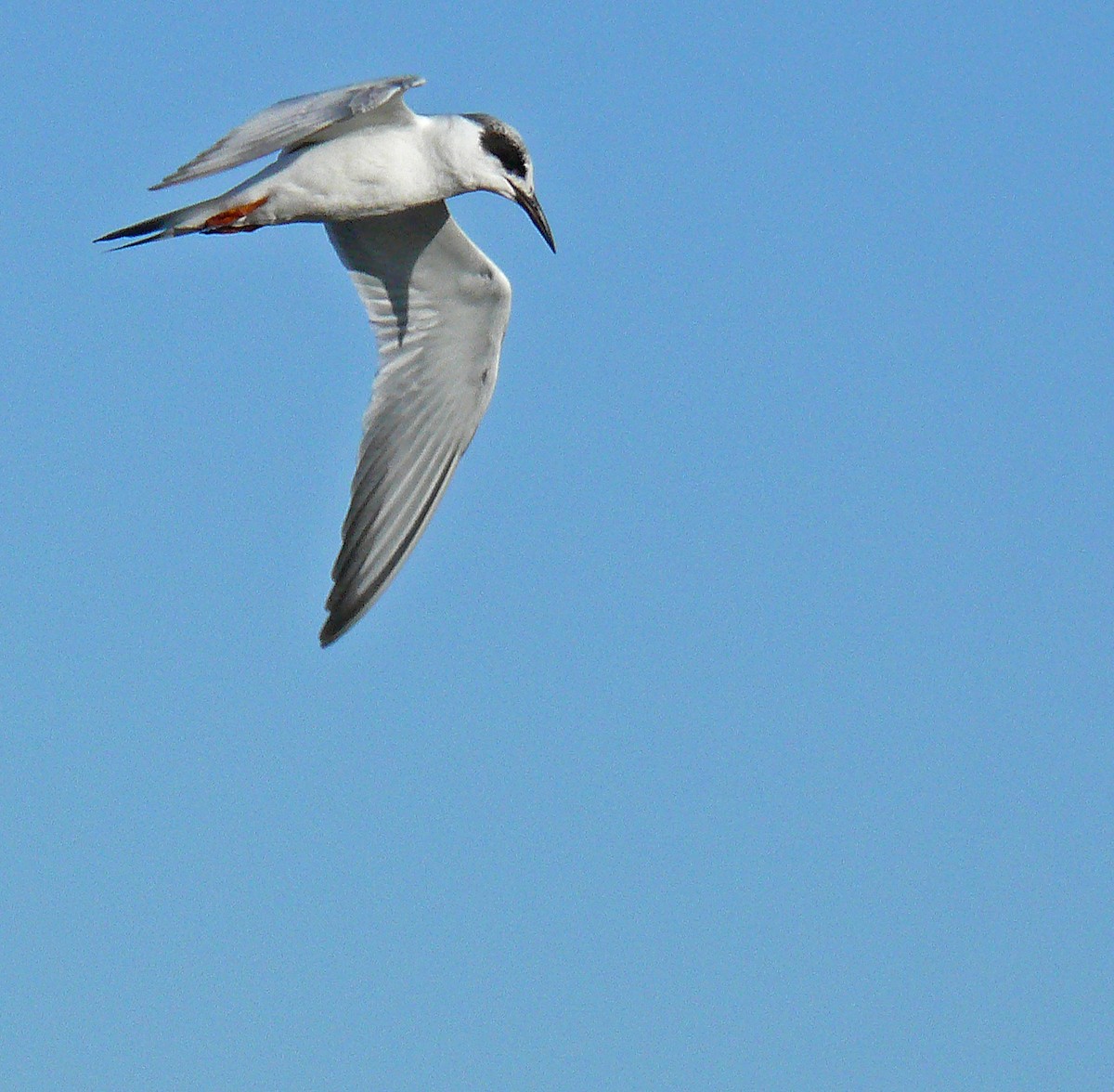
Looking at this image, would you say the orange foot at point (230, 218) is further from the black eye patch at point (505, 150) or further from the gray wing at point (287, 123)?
the black eye patch at point (505, 150)

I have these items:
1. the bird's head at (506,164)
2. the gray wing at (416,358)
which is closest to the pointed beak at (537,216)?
the bird's head at (506,164)

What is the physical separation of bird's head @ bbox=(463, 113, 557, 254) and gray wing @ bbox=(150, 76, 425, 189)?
0.63 m

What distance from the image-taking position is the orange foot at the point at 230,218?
30.9ft

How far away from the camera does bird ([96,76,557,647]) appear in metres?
9.56

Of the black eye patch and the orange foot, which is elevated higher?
the black eye patch

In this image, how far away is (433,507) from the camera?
10992mm

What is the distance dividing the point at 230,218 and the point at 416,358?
6.88ft

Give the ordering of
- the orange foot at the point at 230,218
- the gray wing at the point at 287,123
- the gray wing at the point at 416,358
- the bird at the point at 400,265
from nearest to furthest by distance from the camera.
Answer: the gray wing at the point at 287,123 → the orange foot at the point at 230,218 → the bird at the point at 400,265 → the gray wing at the point at 416,358

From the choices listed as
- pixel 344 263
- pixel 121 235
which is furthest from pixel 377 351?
pixel 121 235

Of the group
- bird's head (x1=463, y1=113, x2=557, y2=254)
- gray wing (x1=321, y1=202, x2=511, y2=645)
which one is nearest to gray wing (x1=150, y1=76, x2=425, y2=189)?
bird's head (x1=463, y1=113, x2=557, y2=254)

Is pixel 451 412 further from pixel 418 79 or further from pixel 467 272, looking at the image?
pixel 418 79

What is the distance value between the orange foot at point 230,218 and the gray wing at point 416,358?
1.66m

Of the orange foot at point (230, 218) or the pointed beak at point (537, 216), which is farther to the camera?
the pointed beak at point (537, 216)

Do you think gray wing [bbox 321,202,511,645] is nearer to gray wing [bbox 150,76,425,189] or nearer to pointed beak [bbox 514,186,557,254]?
A: pointed beak [bbox 514,186,557,254]
